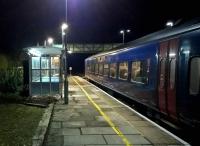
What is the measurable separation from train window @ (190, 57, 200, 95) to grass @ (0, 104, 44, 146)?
4270 millimetres

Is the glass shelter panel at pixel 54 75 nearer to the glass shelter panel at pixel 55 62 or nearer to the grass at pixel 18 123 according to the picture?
the glass shelter panel at pixel 55 62

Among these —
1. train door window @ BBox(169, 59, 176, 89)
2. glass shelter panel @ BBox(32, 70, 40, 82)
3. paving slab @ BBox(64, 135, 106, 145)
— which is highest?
train door window @ BBox(169, 59, 176, 89)

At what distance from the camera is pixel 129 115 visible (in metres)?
14.4

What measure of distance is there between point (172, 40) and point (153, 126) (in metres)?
2.73

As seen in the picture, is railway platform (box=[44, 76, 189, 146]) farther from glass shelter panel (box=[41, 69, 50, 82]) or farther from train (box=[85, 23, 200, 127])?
glass shelter panel (box=[41, 69, 50, 82])

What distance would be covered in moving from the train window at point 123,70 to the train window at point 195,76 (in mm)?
9603

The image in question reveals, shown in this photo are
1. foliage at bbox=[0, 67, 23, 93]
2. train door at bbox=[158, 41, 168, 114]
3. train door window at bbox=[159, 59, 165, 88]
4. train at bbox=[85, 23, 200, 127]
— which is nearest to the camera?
train at bbox=[85, 23, 200, 127]

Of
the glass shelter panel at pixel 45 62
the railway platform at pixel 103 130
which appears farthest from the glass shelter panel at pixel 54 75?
the railway platform at pixel 103 130

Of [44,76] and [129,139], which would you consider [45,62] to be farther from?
[129,139]

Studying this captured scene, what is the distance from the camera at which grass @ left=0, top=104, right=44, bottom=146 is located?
33.0 ft

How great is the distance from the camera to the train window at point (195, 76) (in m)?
9.12

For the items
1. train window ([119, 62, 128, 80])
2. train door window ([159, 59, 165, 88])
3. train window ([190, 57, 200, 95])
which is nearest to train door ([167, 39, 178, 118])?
train door window ([159, 59, 165, 88])

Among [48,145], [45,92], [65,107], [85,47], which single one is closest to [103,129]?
[48,145]

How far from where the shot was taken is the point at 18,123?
41.9 ft
